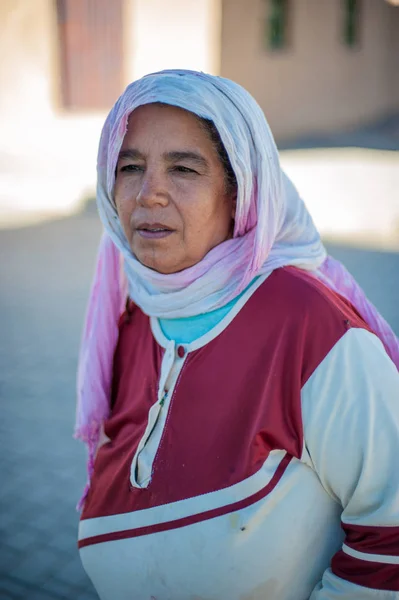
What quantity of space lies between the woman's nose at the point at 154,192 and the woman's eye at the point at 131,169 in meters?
0.07

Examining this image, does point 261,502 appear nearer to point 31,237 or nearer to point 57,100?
point 31,237

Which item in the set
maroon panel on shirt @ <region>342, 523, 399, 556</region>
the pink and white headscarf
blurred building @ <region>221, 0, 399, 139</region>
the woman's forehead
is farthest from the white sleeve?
blurred building @ <region>221, 0, 399, 139</region>

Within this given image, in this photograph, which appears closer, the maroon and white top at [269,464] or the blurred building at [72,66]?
the maroon and white top at [269,464]

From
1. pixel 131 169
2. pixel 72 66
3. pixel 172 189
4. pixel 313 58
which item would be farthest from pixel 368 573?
pixel 313 58

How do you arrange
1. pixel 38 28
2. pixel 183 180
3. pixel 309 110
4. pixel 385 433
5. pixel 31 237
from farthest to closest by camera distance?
1. pixel 309 110
2. pixel 38 28
3. pixel 31 237
4. pixel 183 180
5. pixel 385 433

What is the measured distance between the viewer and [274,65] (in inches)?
575

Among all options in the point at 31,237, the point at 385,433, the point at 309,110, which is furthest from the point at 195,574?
the point at 309,110

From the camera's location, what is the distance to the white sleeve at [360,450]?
143cm

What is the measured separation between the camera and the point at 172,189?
5.35 feet

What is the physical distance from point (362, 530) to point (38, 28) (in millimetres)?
10696

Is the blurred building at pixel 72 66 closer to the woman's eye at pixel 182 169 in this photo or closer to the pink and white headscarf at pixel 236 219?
the pink and white headscarf at pixel 236 219

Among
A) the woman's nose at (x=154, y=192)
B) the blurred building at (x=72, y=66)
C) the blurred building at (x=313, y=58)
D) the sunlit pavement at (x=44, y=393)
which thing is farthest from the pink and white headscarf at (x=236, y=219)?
the blurred building at (x=313, y=58)

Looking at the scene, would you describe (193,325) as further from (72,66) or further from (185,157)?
(72,66)

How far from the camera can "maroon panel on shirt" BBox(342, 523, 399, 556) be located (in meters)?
1.45
